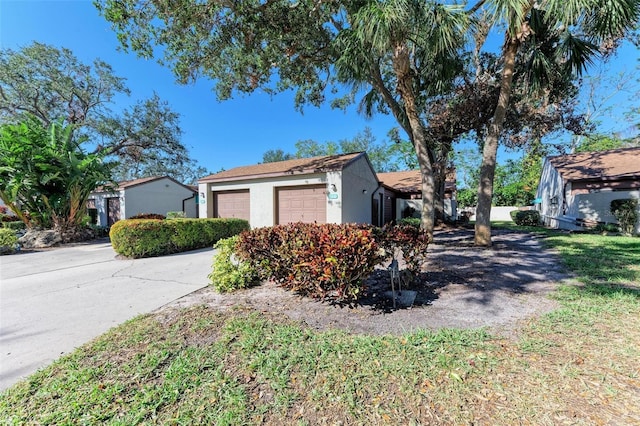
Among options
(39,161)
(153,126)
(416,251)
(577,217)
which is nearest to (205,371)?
(416,251)

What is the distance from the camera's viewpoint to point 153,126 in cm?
1972

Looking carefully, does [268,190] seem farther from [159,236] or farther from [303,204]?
[159,236]

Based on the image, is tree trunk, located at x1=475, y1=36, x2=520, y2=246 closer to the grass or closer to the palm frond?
the palm frond

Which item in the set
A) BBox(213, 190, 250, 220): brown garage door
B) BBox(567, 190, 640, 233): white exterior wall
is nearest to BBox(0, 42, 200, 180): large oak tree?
BBox(213, 190, 250, 220): brown garage door

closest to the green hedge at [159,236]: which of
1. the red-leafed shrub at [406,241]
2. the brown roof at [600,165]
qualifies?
the red-leafed shrub at [406,241]

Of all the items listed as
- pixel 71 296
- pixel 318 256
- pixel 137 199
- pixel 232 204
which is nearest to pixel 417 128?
pixel 318 256

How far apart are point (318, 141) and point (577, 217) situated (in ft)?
104

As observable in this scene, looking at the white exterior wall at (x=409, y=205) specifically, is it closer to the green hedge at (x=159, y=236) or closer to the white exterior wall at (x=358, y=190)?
the white exterior wall at (x=358, y=190)

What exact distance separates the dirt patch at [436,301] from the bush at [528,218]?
1479 cm

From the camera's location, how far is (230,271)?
4.64 meters

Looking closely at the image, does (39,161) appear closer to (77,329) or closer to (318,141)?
(77,329)

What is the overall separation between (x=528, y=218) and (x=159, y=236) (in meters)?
21.8

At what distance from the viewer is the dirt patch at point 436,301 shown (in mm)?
3236

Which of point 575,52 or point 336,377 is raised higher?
point 575,52
